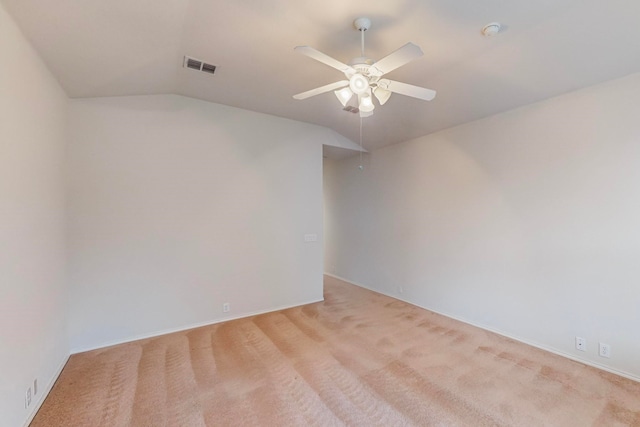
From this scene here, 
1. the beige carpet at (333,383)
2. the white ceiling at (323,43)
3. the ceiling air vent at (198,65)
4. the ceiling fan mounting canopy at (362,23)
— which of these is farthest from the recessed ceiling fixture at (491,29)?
the beige carpet at (333,383)

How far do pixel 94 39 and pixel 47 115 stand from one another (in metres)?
0.83

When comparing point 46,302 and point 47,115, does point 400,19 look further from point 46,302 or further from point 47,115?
point 46,302

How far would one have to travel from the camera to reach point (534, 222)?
3002mm

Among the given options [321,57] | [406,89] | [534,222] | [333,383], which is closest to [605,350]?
[534,222]

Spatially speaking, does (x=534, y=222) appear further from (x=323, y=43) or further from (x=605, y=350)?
(x=323, y=43)

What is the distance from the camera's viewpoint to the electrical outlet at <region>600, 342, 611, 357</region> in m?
2.51

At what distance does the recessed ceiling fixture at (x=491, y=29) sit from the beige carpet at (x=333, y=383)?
9.38ft

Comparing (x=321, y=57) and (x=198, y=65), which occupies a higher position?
(x=198, y=65)

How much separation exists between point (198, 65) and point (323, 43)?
133 cm

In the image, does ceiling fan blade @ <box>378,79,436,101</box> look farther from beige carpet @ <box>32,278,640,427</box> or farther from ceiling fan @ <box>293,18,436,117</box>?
beige carpet @ <box>32,278,640,427</box>

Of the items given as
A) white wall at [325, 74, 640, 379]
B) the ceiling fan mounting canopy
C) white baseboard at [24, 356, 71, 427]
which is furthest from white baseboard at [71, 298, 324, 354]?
the ceiling fan mounting canopy

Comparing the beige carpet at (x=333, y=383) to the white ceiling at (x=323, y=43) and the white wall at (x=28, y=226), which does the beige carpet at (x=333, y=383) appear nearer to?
the white wall at (x=28, y=226)

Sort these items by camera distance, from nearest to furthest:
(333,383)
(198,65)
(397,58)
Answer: (397,58), (333,383), (198,65)

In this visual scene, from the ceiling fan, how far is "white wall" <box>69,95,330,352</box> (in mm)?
2125
